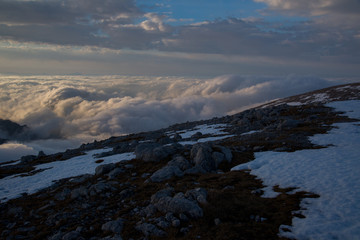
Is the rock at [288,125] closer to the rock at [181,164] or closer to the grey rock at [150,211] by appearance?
the rock at [181,164]

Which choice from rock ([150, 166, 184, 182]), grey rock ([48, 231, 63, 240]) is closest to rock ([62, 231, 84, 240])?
grey rock ([48, 231, 63, 240])

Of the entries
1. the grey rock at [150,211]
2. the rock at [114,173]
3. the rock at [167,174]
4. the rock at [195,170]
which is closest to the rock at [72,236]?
the grey rock at [150,211]

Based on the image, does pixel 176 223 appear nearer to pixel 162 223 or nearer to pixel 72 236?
pixel 162 223

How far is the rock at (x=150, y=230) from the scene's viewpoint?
1183 cm

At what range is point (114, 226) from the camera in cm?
1312

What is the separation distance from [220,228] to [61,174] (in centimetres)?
2884

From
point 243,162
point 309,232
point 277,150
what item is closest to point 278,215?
point 309,232

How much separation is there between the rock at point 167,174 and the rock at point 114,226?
321 inches

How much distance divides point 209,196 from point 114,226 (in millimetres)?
5947

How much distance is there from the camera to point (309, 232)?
11.1 m

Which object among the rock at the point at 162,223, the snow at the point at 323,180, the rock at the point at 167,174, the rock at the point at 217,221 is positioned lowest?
the snow at the point at 323,180

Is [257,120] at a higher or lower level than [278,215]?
higher

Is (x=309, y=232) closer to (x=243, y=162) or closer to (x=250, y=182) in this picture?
(x=250, y=182)

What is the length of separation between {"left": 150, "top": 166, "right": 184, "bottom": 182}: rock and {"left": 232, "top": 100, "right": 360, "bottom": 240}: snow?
619 centimetres
